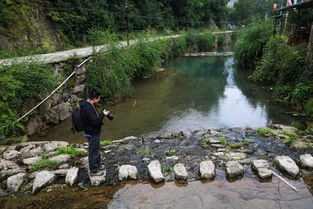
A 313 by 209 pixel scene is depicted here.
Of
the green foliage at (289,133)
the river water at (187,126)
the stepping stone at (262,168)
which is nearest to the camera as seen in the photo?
the river water at (187,126)

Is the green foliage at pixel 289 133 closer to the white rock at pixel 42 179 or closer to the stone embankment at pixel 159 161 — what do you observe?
the stone embankment at pixel 159 161

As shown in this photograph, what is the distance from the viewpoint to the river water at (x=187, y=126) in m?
3.44

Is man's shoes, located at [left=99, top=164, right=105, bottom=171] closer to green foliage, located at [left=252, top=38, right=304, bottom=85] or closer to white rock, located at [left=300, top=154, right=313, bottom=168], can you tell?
white rock, located at [left=300, top=154, right=313, bottom=168]

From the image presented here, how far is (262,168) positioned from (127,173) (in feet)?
7.80

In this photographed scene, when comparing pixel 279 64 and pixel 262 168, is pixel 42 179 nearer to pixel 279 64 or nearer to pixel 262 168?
pixel 262 168

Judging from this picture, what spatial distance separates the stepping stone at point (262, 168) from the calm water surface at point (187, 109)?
3391 millimetres

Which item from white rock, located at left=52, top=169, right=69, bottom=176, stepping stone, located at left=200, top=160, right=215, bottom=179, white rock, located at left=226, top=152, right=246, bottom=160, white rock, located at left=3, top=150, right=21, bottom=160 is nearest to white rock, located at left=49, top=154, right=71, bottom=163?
white rock, located at left=52, top=169, right=69, bottom=176

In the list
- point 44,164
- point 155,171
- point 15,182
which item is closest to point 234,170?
point 155,171

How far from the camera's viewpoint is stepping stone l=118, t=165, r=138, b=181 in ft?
13.1

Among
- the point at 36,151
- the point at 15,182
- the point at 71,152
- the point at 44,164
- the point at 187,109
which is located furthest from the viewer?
the point at 187,109

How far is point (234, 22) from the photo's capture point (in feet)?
210

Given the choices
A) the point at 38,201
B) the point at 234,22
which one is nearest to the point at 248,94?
the point at 38,201

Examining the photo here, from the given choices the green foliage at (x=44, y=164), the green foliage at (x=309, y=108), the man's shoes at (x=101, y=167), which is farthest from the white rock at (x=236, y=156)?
the green foliage at (x=309, y=108)

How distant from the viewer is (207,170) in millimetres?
4035
